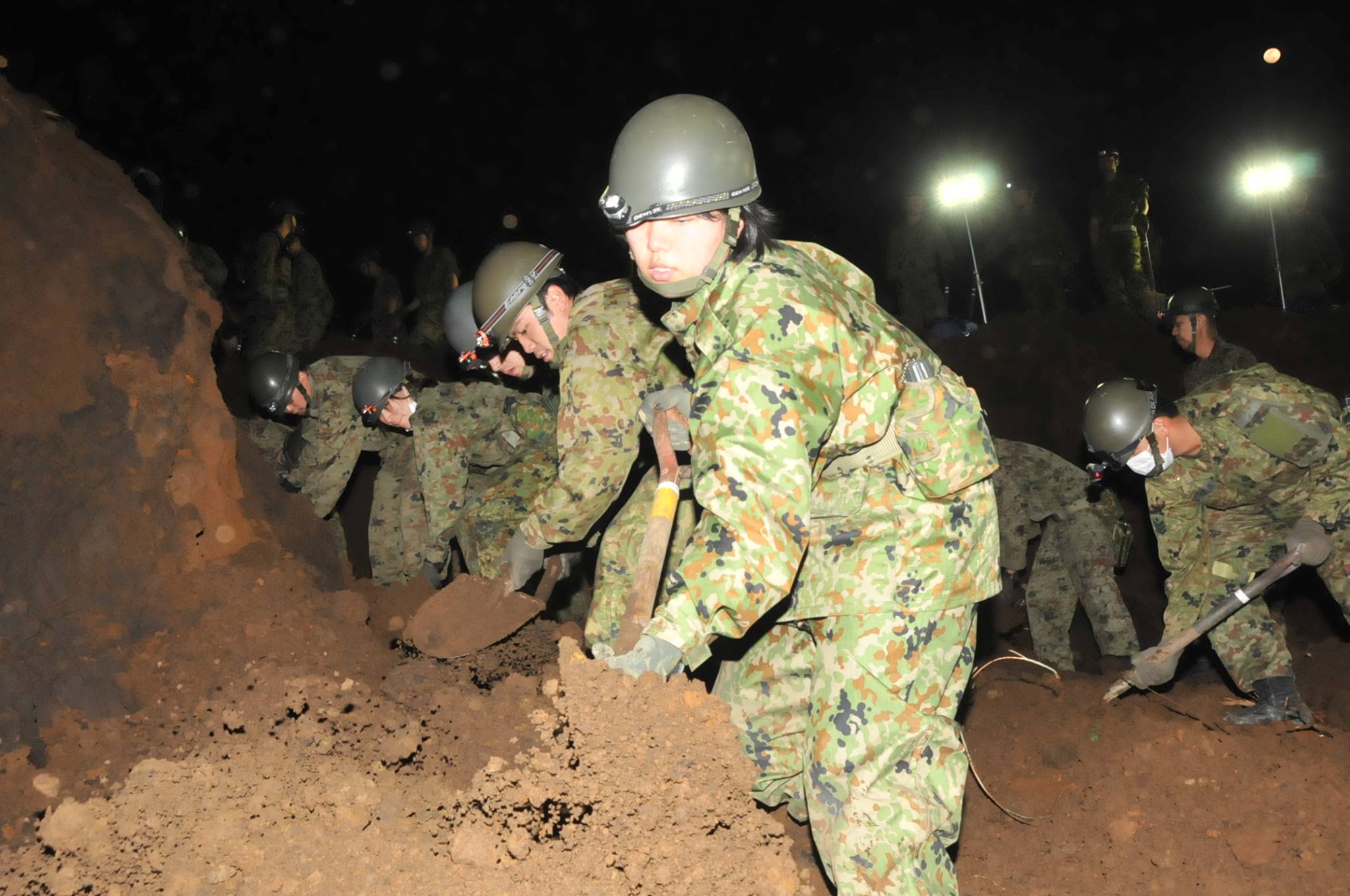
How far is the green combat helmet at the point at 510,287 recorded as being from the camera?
3.63 m

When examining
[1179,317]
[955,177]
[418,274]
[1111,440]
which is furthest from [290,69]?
[1111,440]

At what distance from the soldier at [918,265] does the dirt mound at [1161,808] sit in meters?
6.37

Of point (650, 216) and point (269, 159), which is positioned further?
point (269, 159)

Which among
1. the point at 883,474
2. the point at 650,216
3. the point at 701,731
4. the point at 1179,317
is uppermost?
the point at 650,216

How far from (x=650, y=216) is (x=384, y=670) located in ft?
6.50

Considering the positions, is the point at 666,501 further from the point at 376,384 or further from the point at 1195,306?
the point at 1195,306

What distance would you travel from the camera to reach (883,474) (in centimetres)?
222

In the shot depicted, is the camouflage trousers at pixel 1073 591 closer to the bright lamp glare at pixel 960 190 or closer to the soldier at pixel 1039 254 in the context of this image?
the soldier at pixel 1039 254

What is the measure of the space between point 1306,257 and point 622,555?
29.8 feet

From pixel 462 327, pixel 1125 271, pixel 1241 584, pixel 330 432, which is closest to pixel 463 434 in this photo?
pixel 462 327

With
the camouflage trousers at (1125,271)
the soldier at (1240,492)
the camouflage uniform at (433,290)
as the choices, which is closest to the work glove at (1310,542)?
the soldier at (1240,492)

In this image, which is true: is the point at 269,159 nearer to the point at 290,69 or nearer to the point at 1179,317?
the point at 290,69

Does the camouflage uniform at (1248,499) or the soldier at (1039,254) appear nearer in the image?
the camouflage uniform at (1248,499)

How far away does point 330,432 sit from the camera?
5.54m
